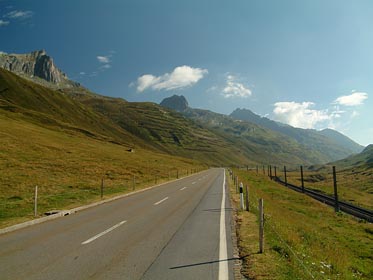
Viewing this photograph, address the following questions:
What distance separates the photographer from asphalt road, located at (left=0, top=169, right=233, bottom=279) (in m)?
6.99

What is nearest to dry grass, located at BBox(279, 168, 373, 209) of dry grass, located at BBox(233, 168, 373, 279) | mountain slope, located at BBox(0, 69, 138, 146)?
dry grass, located at BBox(233, 168, 373, 279)

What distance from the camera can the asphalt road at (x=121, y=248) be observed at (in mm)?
6988

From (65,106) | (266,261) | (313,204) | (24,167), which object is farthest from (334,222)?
(65,106)

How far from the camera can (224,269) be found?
7.21m

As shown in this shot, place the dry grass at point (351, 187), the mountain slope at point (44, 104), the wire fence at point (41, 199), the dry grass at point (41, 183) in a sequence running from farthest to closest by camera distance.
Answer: the mountain slope at point (44, 104), the dry grass at point (351, 187), the dry grass at point (41, 183), the wire fence at point (41, 199)

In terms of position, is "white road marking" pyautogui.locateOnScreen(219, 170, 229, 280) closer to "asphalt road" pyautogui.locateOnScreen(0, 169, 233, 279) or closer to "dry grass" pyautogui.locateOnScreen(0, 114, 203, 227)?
"asphalt road" pyautogui.locateOnScreen(0, 169, 233, 279)

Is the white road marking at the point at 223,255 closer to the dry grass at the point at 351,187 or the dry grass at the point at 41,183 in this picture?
the dry grass at the point at 41,183

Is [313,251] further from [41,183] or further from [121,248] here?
[41,183]

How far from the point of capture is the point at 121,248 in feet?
29.8

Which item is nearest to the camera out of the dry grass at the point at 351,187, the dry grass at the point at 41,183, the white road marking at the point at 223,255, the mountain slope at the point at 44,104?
the white road marking at the point at 223,255

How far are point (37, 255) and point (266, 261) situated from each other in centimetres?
617

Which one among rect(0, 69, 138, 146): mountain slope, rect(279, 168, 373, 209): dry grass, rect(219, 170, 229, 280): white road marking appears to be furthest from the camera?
rect(0, 69, 138, 146): mountain slope

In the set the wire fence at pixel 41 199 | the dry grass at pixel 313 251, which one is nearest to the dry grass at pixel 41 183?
Answer: the wire fence at pixel 41 199

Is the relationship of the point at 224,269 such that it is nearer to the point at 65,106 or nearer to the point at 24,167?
the point at 24,167
